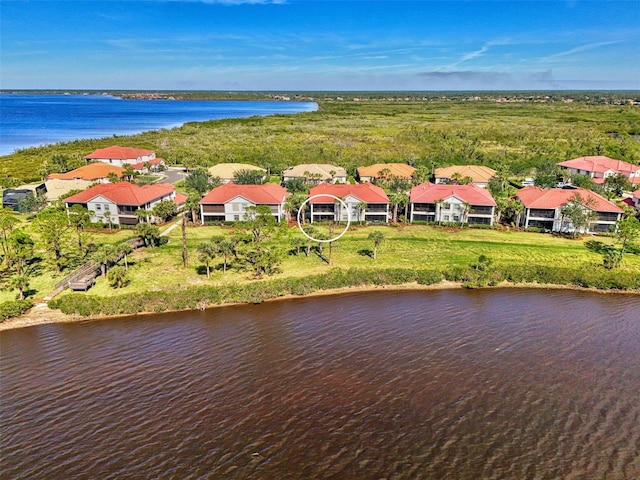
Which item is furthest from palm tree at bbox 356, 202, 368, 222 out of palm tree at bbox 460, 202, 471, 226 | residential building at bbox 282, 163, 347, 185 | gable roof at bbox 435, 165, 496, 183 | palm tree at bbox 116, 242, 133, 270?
palm tree at bbox 116, 242, 133, 270

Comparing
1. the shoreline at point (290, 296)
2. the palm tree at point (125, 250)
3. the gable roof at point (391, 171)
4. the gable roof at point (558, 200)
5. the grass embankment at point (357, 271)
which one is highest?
the gable roof at point (391, 171)

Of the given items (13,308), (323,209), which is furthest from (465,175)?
(13,308)

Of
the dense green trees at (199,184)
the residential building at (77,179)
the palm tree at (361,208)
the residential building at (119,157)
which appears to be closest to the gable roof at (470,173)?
the palm tree at (361,208)

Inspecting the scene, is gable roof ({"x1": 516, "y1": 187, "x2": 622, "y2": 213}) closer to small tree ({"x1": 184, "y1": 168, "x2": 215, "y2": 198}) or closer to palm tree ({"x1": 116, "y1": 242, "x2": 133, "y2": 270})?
small tree ({"x1": 184, "y1": 168, "x2": 215, "y2": 198})

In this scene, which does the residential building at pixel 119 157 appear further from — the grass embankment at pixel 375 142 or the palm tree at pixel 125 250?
the palm tree at pixel 125 250

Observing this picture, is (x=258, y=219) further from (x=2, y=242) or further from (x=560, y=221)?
(x=560, y=221)

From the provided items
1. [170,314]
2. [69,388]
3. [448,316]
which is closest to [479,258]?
[448,316]
